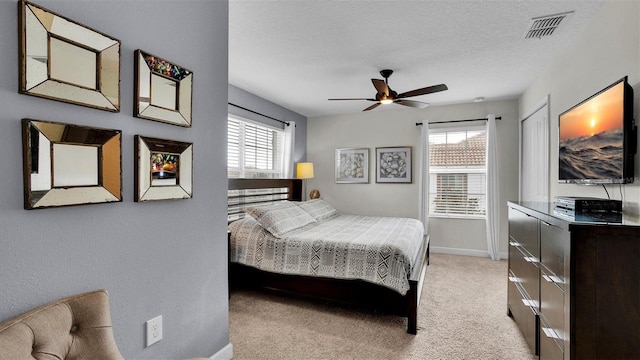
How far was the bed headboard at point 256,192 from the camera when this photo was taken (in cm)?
386

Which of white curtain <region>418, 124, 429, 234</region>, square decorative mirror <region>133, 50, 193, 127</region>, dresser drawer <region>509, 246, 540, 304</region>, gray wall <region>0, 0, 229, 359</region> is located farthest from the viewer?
white curtain <region>418, 124, 429, 234</region>

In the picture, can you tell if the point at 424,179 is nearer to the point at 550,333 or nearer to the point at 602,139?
the point at 602,139

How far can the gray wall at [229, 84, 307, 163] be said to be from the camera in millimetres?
4051

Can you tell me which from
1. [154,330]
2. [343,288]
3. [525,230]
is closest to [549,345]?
[525,230]

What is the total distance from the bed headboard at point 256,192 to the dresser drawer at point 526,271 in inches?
110

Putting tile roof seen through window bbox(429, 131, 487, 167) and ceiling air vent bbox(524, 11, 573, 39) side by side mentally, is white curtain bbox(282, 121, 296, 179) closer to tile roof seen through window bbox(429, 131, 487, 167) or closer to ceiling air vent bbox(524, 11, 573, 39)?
tile roof seen through window bbox(429, 131, 487, 167)

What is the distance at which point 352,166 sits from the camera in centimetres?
548

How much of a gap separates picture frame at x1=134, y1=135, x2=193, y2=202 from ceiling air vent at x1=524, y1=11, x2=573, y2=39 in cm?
269

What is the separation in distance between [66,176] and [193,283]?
88 centimetres

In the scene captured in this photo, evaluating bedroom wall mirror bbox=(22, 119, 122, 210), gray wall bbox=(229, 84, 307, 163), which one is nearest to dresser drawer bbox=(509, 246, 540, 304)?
bedroom wall mirror bbox=(22, 119, 122, 210)

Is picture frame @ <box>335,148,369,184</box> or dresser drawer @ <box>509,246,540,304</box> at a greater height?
picture frame @ <box>335,148,369,184</box>

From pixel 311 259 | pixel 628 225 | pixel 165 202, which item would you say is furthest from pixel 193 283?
pixel 628 225

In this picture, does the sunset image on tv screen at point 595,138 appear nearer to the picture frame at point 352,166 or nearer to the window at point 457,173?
the window at point 457,173

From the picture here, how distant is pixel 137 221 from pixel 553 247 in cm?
209
